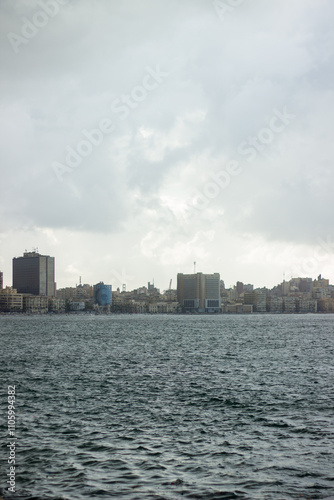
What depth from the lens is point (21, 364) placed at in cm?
6875

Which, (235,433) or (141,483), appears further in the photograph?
(235,433)

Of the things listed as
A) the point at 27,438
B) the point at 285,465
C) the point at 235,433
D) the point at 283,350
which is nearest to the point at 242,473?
the point at 285,465

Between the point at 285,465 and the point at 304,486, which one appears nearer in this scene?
the point at 304,486

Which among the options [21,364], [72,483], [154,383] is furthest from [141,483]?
[21,364]

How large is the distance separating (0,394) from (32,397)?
10.2ft

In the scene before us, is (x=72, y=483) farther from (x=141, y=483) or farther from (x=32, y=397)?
(x=32, y=397)

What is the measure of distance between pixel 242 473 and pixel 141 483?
464cm

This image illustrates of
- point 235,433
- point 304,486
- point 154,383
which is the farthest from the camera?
point 154,383

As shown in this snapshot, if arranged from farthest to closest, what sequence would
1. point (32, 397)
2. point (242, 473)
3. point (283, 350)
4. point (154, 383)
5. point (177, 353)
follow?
point (283, 350)
point (177, 353)
point (154, 383)
point (32, 397)
point (242, 473)

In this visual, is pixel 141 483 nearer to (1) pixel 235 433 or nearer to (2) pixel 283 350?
(1) pixel 235 433

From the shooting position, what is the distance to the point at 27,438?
2978 cm

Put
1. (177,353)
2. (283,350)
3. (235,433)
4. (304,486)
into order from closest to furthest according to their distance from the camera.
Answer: (304,486), (235,433), (177,353), (283,350)

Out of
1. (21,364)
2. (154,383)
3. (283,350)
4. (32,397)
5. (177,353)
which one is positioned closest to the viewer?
(32,397)

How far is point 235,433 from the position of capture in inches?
1231
